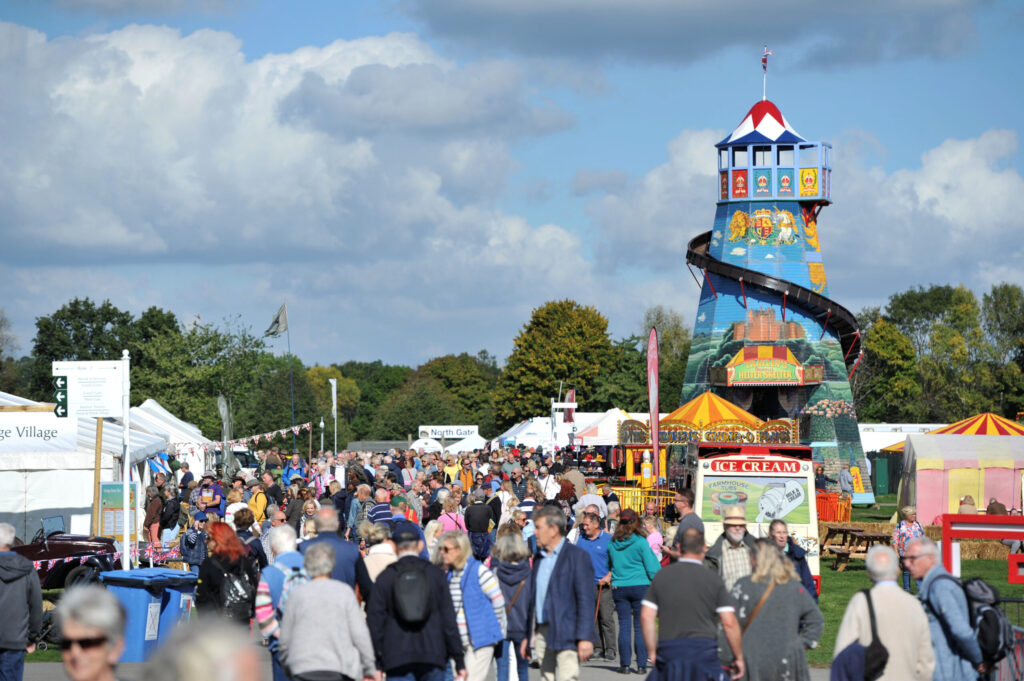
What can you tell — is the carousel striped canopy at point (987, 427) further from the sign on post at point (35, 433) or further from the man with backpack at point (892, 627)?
the man with backpack at point (892, 627)

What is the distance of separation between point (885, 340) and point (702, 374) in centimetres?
4757

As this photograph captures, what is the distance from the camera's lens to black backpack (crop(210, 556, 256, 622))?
31.6 ft

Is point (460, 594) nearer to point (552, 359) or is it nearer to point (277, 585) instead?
point (277, 585)

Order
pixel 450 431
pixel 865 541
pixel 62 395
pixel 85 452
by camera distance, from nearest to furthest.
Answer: pixel 62 395
pixel 85 452
pixel 865 541
pixel 450 431

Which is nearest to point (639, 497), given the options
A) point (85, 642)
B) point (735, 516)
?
point (735, 516)

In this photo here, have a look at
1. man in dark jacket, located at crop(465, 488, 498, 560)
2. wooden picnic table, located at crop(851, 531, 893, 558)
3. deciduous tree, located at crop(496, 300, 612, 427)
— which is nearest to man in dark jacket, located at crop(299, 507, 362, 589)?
man in dark jacket, located at crop(465, 488, 498, 560)

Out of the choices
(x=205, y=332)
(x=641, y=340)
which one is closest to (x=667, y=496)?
(x=205, y=332)

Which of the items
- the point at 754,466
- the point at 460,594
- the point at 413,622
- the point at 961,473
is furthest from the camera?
the point at 961,473

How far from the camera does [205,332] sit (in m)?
63.2

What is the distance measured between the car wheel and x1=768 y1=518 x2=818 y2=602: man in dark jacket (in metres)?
8.90

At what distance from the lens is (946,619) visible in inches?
311

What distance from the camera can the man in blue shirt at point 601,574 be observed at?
42.4ft

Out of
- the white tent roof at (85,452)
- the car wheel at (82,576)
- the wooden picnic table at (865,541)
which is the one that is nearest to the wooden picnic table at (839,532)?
the wooden picnic table at (865,541)

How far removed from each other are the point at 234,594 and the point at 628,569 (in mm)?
4223
